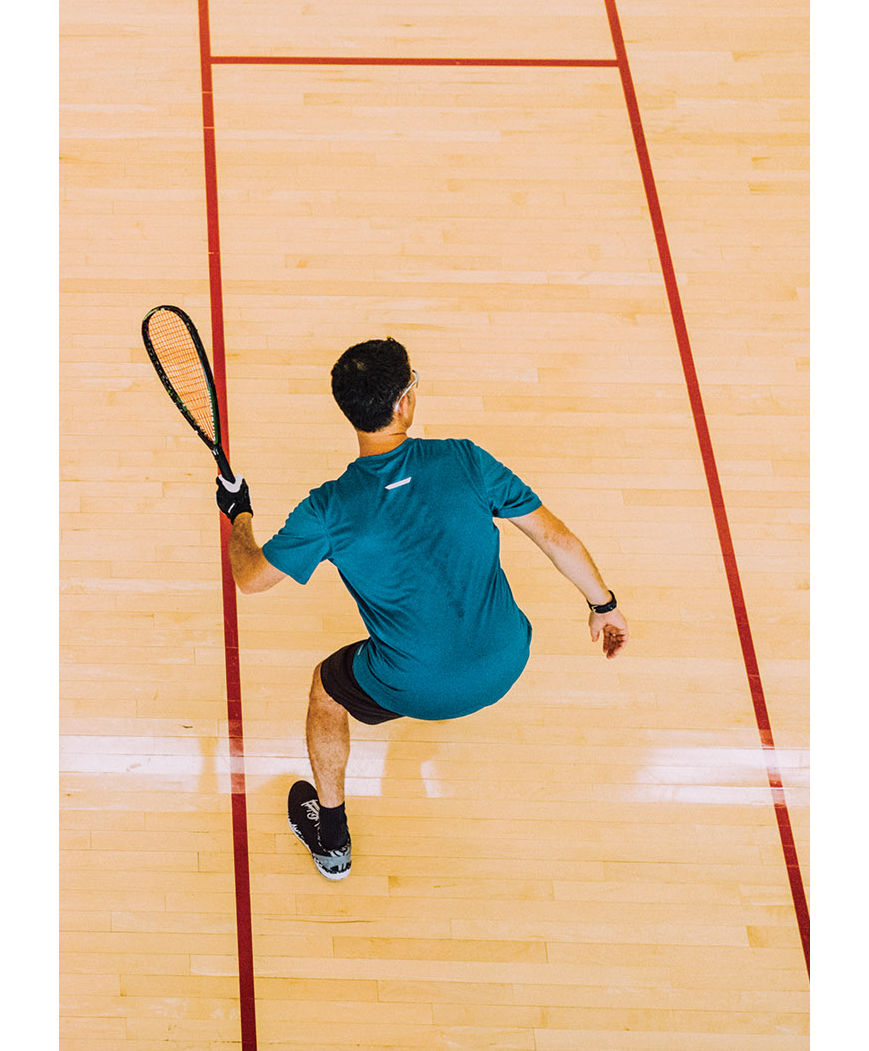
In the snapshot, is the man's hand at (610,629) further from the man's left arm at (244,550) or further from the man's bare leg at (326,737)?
the man's left arm at (244,550)

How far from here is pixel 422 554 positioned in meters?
2.31

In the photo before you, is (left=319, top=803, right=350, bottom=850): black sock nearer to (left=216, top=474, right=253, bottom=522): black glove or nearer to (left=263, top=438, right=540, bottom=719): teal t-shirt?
(left=263, top=438, right=540, bottom=719): teal t-shirt

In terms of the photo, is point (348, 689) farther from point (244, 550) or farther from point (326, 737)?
point (244, 550)

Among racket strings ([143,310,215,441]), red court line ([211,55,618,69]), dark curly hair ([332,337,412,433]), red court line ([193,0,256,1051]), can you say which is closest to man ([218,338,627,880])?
dark curly hair ([332,337,412,433])

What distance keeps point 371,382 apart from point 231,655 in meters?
1.21

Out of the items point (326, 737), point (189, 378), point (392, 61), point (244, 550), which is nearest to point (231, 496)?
point (244, 550)

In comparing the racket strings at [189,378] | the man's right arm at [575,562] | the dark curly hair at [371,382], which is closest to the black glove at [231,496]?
the dark curly hair at [371,382]

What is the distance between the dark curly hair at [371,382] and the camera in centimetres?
230

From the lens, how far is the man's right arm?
8.45ft

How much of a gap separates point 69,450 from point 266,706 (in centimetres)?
110

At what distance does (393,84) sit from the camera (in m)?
4.31

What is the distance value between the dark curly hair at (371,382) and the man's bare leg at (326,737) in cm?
73

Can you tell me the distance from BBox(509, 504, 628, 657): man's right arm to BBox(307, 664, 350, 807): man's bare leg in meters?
0.65

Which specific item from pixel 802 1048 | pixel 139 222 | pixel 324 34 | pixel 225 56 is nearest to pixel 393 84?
pixel 324 34
